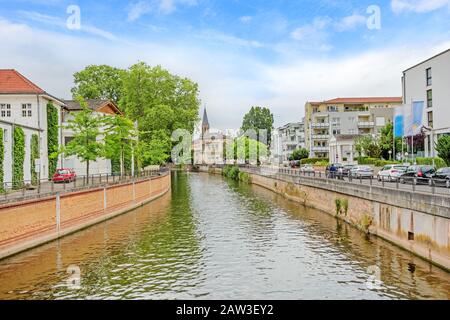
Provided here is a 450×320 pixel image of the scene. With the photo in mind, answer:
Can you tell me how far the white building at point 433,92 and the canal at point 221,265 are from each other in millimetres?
32281

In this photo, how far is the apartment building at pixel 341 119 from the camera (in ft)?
318

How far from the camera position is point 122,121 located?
150 feet

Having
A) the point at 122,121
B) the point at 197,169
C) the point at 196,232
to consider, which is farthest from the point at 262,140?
the point at 196,232

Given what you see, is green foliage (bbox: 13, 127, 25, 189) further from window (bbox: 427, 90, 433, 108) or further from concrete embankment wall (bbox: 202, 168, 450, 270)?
window (bbox: 427, 90, 433, 108)

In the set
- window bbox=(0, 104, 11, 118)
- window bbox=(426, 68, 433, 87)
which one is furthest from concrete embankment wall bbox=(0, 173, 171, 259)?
window bbox=(426, 68, 433, 87)

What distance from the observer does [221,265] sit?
62.5 feet

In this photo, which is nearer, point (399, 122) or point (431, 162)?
point (431, 162)

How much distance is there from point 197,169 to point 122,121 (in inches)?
3382

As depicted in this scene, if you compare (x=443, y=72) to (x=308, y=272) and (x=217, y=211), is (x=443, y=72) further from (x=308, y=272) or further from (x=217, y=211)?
(x=308, y=272)

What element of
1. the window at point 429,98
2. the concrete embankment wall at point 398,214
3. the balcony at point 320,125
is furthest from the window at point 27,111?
the balcony at point 320,125

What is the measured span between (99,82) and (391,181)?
66785 millimetres

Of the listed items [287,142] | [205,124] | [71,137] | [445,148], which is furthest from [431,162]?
[205,124]

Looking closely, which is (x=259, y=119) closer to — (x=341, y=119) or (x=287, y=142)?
(x=287, y=142)
